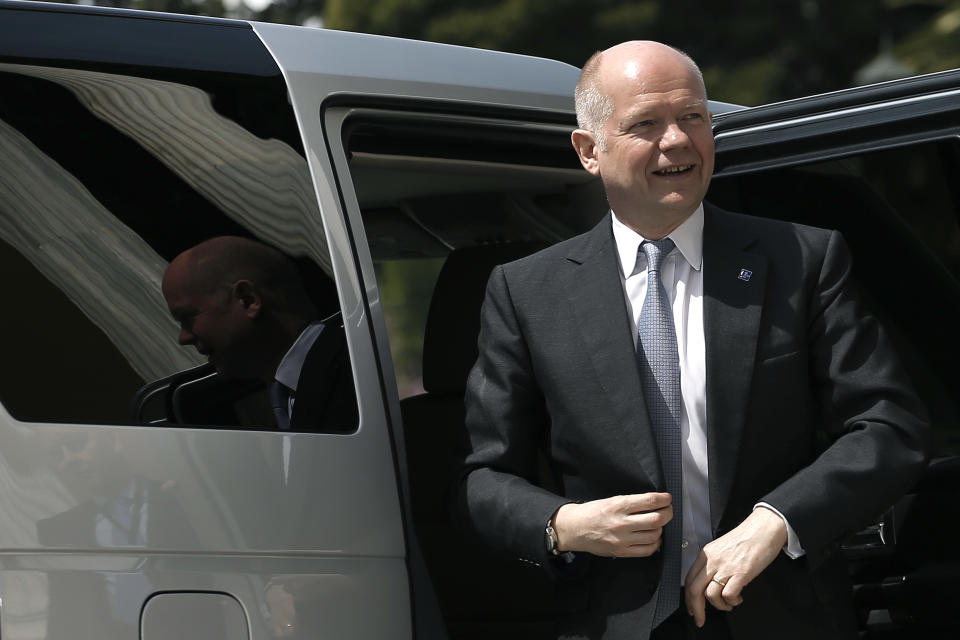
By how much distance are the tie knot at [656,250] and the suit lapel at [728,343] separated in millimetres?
63

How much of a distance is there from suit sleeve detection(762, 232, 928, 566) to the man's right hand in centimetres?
17

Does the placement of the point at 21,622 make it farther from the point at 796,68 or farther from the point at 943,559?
the point at 796,68

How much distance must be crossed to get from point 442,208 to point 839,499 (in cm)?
183

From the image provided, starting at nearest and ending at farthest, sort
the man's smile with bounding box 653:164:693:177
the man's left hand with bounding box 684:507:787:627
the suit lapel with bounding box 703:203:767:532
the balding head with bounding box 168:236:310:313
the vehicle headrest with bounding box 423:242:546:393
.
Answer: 1. the man's left hand with bounding box 684:507:787:627
2. the suit lapel with bounding box 703:203:767:532
3. the man's smile with bounding box 653:164:693:177
4. the balding head with bounding box 168:236:310:313
5. the vehicle headrest with bounding box 423:242:546:393

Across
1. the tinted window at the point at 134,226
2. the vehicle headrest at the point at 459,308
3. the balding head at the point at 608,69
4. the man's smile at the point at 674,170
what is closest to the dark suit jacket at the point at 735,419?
the man's smile at the point at 674,170

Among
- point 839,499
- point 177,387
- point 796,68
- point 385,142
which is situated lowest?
point 839,499

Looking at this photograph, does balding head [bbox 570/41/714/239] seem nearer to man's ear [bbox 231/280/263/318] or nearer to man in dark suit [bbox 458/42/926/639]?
man in dark suit [bbox 458/42/926/639]

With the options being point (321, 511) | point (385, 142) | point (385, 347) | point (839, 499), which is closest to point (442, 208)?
point (385, 142)

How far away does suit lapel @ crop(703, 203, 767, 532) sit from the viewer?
2232 millimetres

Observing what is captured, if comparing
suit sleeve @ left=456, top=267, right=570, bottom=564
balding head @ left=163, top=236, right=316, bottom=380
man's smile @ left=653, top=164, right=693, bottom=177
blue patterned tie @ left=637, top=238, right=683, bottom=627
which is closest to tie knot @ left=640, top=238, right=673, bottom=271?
blue patterned tie @ left=637, top=238, right=683, bottom=627

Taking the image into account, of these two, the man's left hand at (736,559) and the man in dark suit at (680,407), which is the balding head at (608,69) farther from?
the man's left hand at (736,559)

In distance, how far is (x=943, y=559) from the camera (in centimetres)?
298

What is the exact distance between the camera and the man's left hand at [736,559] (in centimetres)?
211

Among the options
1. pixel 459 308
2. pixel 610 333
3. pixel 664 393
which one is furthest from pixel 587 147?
pixel 459 308
